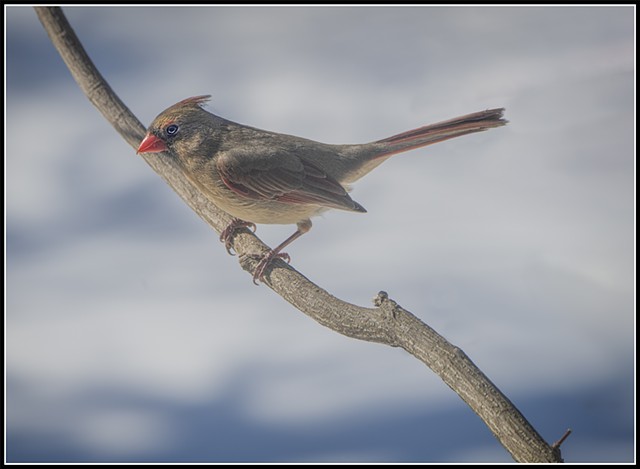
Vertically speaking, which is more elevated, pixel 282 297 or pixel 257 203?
pixel 257 203

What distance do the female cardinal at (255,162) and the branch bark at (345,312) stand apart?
0.32 m

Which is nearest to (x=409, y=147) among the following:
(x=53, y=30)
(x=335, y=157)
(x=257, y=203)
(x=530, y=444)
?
(x=335, y=157)

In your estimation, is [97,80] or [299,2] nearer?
[299,2]

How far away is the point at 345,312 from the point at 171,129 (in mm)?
1355

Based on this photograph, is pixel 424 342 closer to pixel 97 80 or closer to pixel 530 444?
pixel 530 444

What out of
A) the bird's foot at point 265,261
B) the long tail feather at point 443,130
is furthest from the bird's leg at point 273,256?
the long tail feather at point 443,130

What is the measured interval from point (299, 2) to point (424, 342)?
1.86 m

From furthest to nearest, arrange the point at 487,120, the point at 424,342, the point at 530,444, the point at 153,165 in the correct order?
the point at 153,165, the point at 487,120, the point at 424,342, the point at 530,444

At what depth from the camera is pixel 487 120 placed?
3.61 metres

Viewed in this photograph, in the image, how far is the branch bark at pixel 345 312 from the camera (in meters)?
2.84

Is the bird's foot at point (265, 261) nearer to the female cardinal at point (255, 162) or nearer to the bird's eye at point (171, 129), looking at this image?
the female cardinal at point (255, 162)

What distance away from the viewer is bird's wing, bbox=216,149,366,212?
12.3ft

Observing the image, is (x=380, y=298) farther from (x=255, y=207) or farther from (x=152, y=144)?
(x=152, y=144)

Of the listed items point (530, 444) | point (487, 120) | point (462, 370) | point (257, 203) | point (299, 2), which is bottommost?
point (530, 444)
